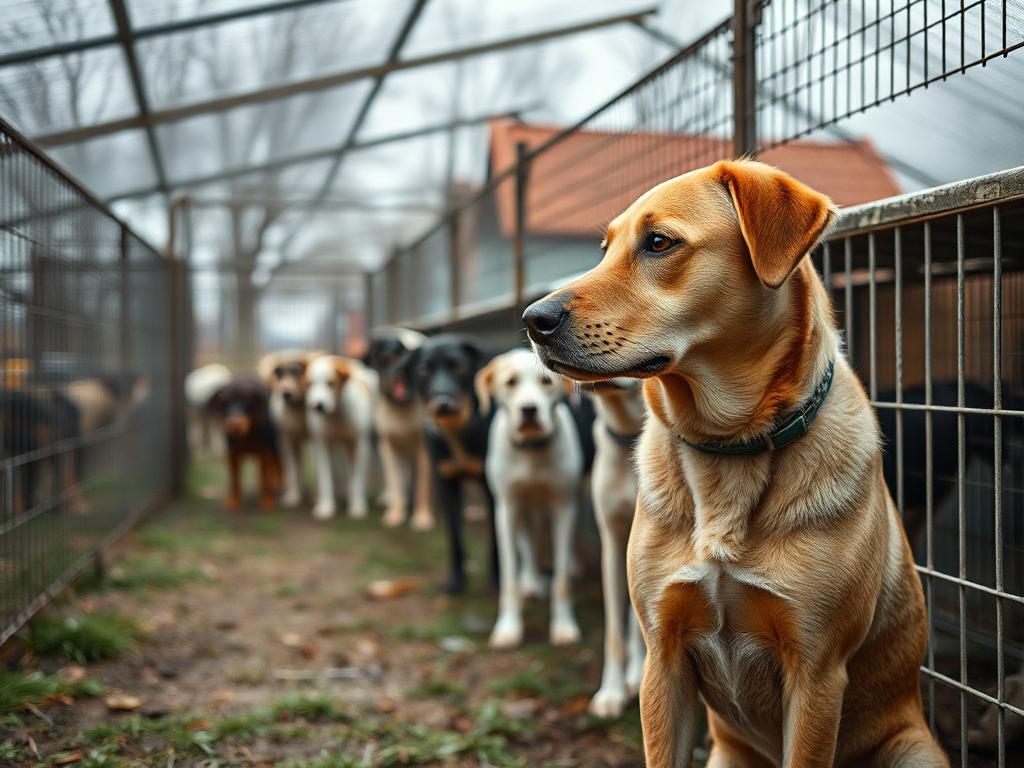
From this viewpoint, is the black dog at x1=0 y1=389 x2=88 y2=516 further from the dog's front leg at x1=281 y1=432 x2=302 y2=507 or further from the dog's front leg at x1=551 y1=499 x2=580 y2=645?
the dog's front leg at x1=281 y1=432 x2=302 y2=507

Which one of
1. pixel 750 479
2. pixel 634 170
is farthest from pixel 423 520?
pixel 750 479

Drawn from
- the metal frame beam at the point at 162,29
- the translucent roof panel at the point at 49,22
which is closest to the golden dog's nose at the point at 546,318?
the translucent roof panel at the point at 49,22

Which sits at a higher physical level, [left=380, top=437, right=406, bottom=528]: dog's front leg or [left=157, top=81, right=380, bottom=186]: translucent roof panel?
[left=157, top=81, right=380, bottom=186]: translucent roof panel

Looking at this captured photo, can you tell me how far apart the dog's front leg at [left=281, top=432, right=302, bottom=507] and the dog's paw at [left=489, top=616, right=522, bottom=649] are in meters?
3.87

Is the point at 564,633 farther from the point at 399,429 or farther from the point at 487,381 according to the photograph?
the point at 399,429

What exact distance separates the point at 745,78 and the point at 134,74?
14.7 feet

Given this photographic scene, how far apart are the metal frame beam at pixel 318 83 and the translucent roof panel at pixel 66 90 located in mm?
96

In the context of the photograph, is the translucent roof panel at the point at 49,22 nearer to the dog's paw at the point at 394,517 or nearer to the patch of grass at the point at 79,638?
the patch of grass at the point at 79,638

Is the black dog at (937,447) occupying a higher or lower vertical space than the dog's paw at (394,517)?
higher

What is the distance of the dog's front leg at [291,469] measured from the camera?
6977 mm

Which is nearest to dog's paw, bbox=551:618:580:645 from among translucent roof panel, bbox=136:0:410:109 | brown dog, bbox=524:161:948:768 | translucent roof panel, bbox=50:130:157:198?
brown dog, bbox=524:161:948:768

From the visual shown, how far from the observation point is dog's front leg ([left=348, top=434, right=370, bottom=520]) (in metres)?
6.61

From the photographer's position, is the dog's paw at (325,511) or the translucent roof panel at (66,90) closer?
the translucent roof panel at (66,90)

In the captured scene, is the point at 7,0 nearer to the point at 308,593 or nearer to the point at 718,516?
the point at 308,593
